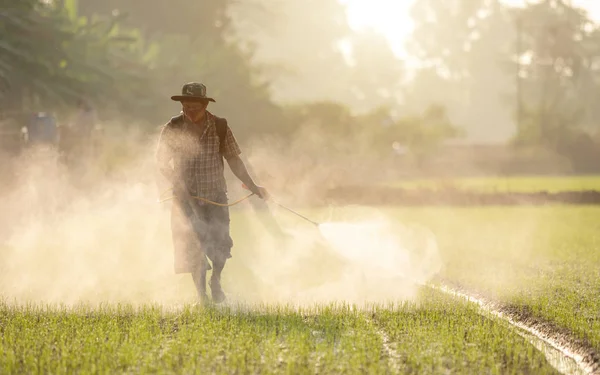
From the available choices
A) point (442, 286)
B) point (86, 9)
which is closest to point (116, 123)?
point (86, 9)

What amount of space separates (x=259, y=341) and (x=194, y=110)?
2.90m

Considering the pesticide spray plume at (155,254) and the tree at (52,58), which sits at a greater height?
the tree at (52,58)

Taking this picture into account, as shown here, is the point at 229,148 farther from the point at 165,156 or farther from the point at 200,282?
the point at 200,282

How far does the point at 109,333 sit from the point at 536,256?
33.3 feet

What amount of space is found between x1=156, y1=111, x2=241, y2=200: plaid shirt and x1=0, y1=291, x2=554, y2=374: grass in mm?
1357

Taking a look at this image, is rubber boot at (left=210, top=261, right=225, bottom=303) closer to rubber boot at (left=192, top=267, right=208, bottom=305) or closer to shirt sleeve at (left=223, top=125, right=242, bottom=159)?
rubber boot at (left=192, top=267, right=208, bottom=305)

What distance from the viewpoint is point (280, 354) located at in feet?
24.4

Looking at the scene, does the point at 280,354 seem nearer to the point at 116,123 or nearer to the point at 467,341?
the point at 467,341

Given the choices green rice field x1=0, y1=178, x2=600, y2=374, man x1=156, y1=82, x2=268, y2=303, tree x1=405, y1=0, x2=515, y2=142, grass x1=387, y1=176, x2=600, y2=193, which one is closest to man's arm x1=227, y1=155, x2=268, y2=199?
man x1=156, y1=82, x2=268, y2=303

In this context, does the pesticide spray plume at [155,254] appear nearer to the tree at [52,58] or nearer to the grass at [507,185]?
the tree at [52,58]

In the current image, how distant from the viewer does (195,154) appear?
10008mm

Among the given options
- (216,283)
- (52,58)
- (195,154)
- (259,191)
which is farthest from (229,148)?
(52,58)

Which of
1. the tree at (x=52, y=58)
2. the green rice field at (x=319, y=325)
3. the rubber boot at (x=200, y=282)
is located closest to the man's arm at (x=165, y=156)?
the rubber boot at (x=200, y=282)

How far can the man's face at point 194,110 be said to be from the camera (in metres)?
9.80
